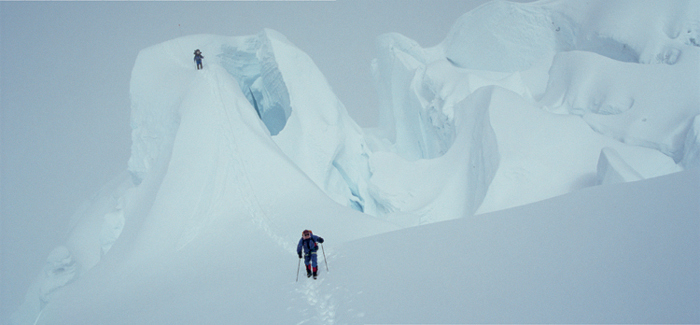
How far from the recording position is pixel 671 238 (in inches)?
130

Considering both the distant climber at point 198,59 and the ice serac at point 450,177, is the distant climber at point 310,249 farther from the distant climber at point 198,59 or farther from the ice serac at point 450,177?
the distant climber at point 198,59

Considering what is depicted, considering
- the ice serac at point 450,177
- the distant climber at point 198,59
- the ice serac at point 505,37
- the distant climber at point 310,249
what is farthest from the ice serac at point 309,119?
the distant climber at point 310,249

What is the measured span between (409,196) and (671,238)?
7344 mm

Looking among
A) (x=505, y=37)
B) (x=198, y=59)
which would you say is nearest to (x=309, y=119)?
(x=198, y=59)

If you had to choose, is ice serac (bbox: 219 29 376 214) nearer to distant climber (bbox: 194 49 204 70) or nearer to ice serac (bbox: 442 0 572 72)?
distant climber (bbox: 194 49 204 70)

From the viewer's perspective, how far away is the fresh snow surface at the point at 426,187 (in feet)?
11.1

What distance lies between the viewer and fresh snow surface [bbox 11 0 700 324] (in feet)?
11.1

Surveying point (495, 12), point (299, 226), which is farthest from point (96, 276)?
point (495, 12)

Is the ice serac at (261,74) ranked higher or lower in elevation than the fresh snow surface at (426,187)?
higher

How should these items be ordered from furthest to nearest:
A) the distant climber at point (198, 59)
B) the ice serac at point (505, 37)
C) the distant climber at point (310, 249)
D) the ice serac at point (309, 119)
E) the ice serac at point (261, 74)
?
the ice serac at point (505, 37) < the ice serac at point (261, 74) < the ice serac at point (309, 119) < the distant climber at point (198, 59) < the distant climber at point (310, 249)

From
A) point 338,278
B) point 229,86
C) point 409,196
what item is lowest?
point 338,278

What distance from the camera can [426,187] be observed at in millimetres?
10555

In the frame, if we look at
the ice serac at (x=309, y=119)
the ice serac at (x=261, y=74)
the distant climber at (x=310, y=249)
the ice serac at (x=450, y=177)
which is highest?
the ice serac at (x=261, y=74)

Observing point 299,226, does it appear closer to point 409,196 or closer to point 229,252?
point 229,252
